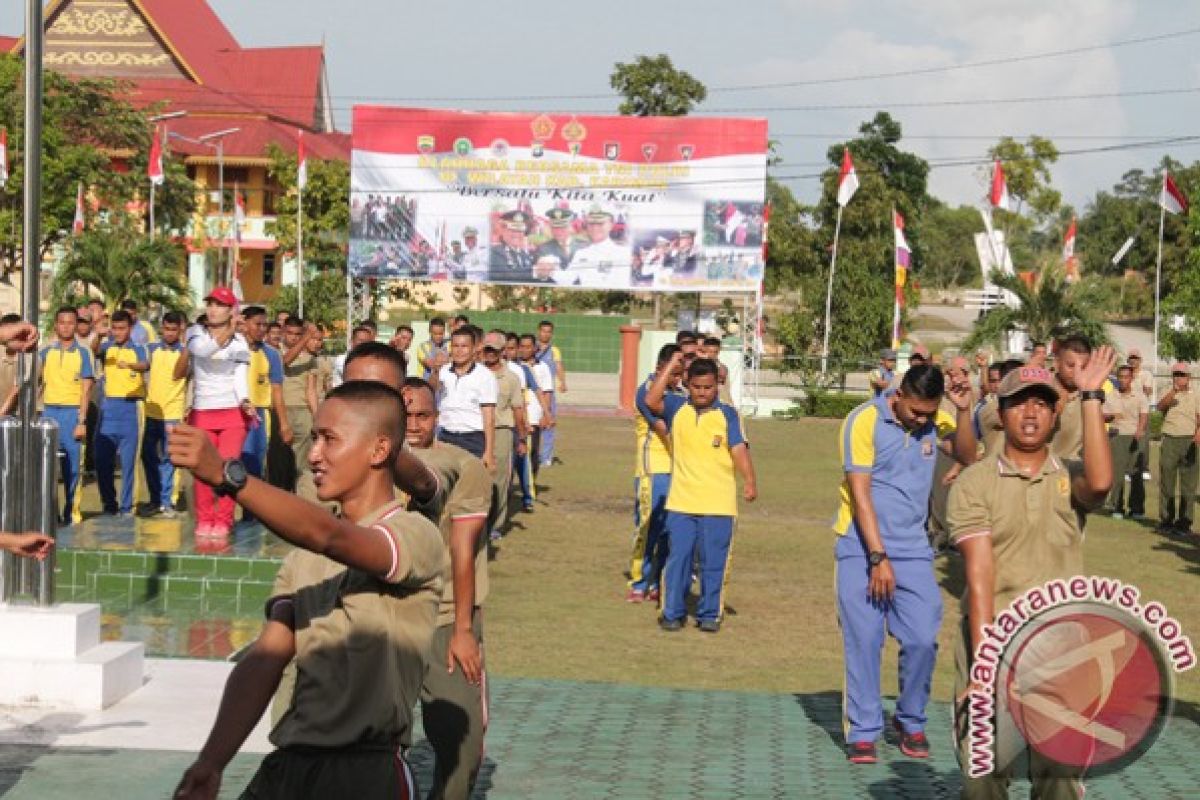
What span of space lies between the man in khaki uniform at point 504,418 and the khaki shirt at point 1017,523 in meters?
9.12

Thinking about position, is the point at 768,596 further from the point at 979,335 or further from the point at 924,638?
the point at 979,335

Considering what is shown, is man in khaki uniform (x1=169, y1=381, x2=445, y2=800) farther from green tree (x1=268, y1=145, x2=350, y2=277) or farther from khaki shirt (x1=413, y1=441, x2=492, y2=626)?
green tree (x1=268, y1=145, x2=350, y2=277)

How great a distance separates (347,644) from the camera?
411 centimetres

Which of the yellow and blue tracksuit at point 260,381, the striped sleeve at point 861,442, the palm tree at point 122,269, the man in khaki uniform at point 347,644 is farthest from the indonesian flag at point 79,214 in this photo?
the man in khaki uniform at point 347,644

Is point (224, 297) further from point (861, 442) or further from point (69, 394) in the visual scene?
point (861, 442)

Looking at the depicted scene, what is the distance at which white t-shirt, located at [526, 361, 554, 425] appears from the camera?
1903cm

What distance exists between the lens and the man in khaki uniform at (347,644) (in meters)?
4.10

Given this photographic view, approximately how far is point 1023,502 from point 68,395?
987cm

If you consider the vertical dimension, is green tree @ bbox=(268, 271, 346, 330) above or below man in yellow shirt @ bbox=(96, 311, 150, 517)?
above

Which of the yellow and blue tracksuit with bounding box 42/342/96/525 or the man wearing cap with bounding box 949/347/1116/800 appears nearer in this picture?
the man wearing cap with bounding box 949/347/1116/800

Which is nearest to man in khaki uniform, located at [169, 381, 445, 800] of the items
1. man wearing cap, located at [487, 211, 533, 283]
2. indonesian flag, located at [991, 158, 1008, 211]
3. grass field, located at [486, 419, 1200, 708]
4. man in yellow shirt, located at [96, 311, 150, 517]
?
grass field, located at [486, 419, 1200, 708]

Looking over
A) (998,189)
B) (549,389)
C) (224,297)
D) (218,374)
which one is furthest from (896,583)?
(998,189)

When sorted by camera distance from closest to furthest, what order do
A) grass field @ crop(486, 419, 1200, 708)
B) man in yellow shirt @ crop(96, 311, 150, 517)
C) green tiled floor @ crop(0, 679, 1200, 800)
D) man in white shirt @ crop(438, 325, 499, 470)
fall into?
green tiled floor @ crop(0, 679, 1200, 800) < grass field @ crop(486, 419, 1200, 708) < man in white shirt @ crop(438, 325, 499, 470) < man in yellow shirt @ crop(96, 311, 150, 517)

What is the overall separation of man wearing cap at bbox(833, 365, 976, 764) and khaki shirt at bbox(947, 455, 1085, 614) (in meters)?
1.65
